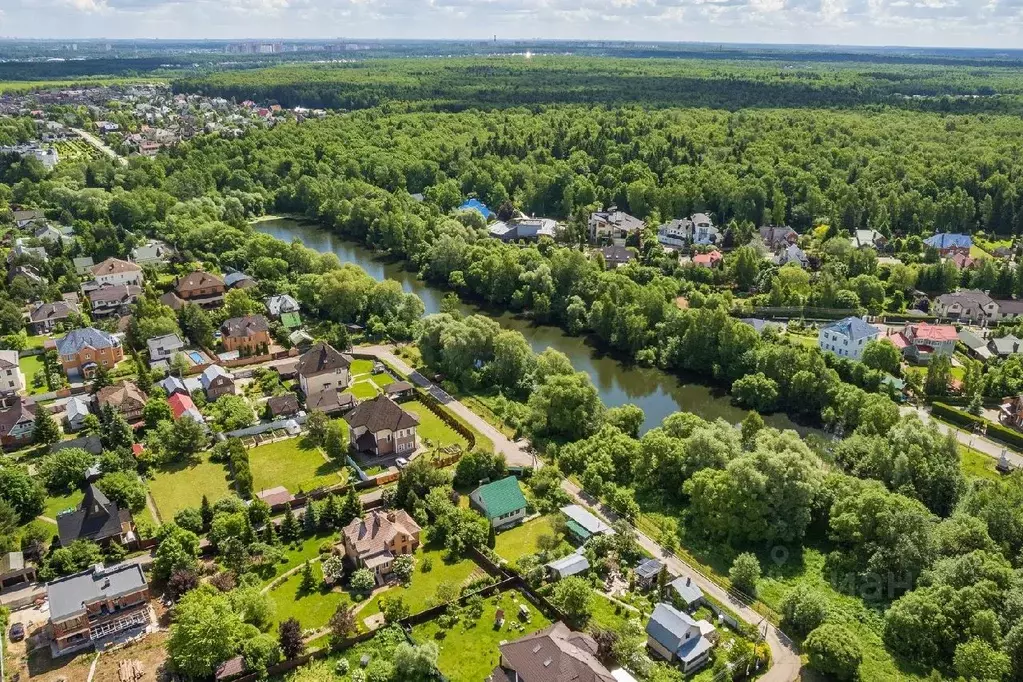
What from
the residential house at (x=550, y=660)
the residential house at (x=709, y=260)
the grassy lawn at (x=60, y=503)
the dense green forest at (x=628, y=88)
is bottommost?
the grassy lawn at (x=60, y=503)

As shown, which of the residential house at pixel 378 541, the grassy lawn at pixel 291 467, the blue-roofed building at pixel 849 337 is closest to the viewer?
the residential house at pixel 378 541

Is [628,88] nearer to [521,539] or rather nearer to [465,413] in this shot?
[465,413]

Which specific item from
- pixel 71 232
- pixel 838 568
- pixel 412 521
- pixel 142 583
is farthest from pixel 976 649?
pixel 71 232

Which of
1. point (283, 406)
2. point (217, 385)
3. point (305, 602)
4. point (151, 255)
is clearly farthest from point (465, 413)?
point (151, 255)

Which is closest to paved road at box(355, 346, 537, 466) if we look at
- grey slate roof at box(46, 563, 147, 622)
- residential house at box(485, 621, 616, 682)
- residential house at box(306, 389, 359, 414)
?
residential house at box(306, 389, 359, 414)

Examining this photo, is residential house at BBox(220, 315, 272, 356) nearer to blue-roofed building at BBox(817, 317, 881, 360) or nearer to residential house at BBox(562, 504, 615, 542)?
residential house at BBox(562, 504, 615, 542)

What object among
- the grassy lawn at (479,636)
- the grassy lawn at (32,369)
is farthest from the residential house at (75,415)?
the grassy lawn at (479,636)

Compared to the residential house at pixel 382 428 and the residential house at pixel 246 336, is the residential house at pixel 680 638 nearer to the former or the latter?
the residential house at pixel 382 428
